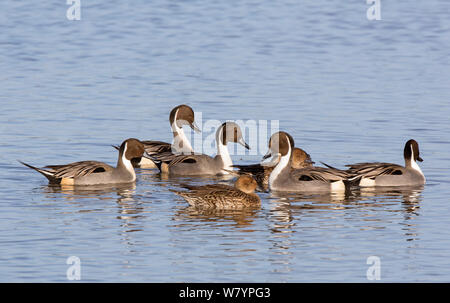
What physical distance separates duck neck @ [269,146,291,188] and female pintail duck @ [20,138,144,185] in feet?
7.30

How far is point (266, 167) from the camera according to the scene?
16.8 metres

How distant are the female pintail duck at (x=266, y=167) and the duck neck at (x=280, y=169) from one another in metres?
0.32

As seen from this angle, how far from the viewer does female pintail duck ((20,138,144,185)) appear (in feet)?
52.0

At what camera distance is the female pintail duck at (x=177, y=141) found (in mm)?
18109

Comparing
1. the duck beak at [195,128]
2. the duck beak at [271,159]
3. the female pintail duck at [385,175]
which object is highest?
the duck beak at [195,128]

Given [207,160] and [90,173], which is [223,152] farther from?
[90,173]

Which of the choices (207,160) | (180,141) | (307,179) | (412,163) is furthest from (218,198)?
(180,141)

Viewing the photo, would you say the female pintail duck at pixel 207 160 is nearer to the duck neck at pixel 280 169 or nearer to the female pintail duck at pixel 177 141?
the female pintail duck at pixel 177 141

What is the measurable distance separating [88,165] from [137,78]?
26.6 ft

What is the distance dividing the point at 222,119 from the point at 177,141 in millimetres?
1386

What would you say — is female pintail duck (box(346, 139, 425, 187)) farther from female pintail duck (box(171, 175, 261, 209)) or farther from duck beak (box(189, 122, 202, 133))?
duck beak (box(189, 122, 202, 133))

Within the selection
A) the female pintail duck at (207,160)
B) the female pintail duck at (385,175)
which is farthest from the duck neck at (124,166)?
the female pintail duck at (385,175)

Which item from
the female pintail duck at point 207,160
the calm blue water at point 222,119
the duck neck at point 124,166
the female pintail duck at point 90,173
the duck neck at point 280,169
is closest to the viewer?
the calm blue water at point 222,119
